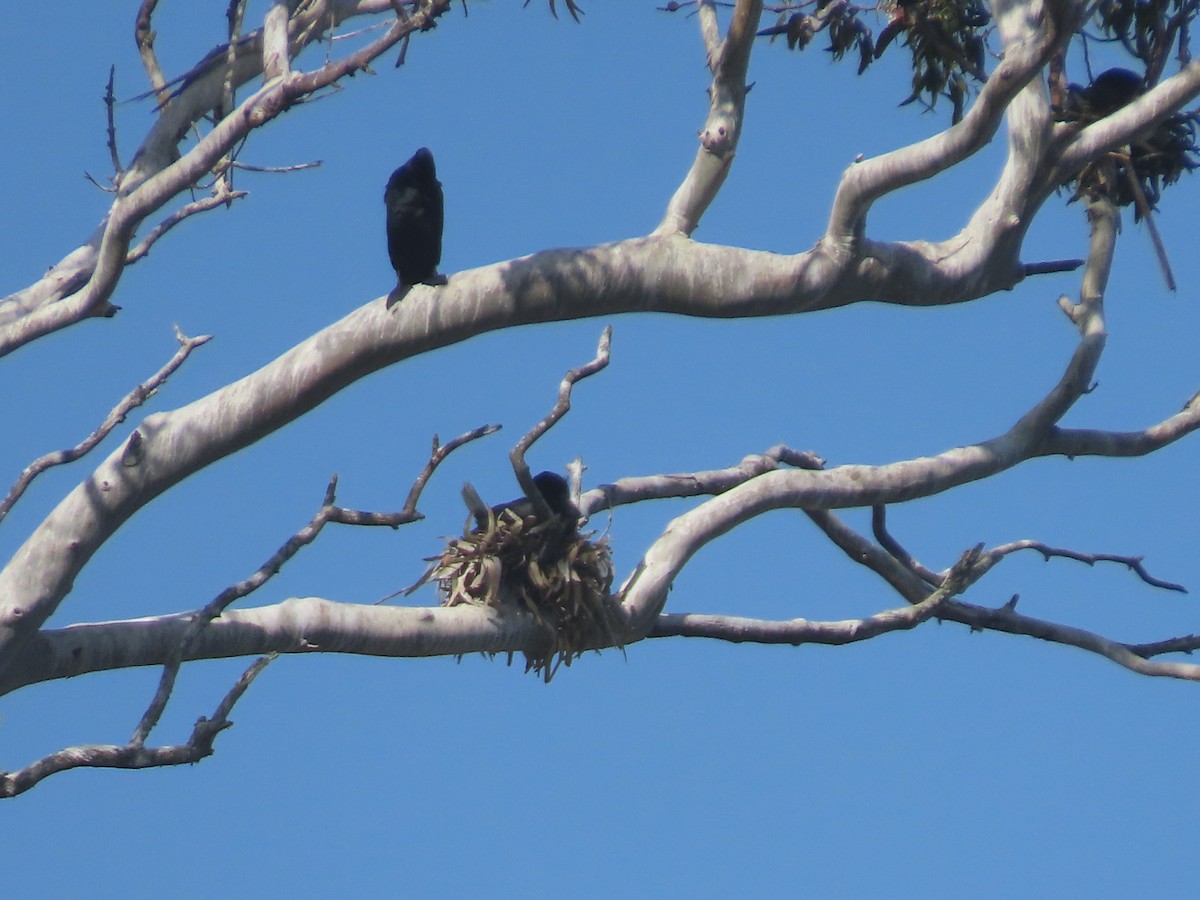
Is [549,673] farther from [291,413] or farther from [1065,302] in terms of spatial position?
[1065,302]

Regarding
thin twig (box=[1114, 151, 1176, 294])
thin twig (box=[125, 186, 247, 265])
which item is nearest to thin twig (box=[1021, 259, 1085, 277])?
thin twig (box=[1114, 151, 1176, 294])

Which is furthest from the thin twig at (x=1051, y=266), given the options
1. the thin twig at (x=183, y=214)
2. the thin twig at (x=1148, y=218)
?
the thin twig at (x=183, y=214)

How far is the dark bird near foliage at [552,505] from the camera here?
17.9 feet

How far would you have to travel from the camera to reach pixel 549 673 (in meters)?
5.43

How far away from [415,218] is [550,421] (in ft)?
8.37

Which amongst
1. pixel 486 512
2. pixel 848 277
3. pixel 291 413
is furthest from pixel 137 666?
pixel 848 277

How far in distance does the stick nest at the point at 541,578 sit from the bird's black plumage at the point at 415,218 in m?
1.19

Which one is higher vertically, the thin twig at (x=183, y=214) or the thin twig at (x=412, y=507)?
the thin twig at (x=183, y=214)

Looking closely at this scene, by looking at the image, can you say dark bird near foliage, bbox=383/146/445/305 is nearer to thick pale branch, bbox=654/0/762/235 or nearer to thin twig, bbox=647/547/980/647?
thick pale branch, bbox=654/0/762/235

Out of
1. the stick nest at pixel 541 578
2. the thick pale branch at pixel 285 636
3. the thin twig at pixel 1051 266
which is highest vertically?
the thin twig at pixel 1051 266

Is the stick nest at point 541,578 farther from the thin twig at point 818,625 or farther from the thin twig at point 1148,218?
the thin twig at point 1148,218

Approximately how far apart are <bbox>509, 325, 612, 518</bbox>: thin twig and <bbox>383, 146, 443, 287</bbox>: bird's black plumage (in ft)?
2.95

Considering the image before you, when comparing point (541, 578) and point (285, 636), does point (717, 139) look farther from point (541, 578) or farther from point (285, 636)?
point (285, 636)

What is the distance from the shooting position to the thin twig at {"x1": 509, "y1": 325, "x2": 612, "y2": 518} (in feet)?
16.5
